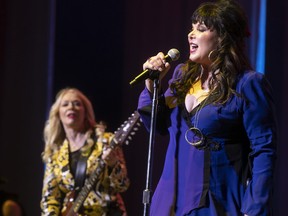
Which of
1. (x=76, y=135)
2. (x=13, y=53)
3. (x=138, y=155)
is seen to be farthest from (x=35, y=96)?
(x=138, y=155)

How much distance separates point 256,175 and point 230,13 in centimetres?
57

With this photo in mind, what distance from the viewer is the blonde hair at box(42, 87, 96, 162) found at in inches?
189

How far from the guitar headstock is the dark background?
0.22m

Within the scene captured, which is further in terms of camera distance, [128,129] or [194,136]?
[128,129]

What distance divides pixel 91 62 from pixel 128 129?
1.08 meters

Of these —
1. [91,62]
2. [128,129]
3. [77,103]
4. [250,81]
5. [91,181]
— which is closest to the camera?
[250,81]

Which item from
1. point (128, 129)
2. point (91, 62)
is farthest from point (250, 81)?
point (91, 62)

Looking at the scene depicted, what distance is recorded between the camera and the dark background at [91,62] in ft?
12.2

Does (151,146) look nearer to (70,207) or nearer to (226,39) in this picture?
(226,39)

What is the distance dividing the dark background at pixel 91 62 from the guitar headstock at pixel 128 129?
224 millimetres

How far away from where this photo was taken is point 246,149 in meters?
2.31

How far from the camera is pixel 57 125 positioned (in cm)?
492

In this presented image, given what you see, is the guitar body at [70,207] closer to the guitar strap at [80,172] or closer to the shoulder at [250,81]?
the guitar strap at [80,172]

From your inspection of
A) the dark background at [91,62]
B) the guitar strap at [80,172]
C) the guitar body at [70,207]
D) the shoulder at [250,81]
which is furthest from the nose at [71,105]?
the shoulder at [250,81]
